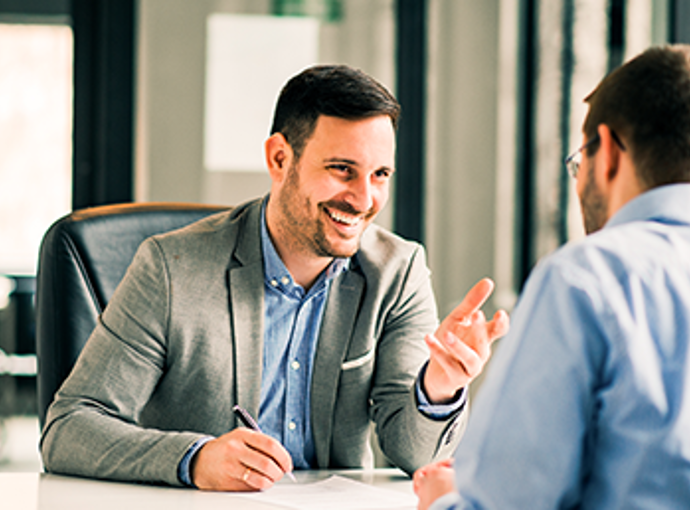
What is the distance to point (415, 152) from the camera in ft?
10.8

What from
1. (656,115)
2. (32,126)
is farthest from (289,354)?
(32,126)

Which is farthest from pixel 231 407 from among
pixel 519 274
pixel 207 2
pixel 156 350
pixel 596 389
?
pixel 207 2

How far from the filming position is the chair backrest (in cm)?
147

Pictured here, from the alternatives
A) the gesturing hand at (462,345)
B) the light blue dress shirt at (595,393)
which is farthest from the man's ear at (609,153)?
the gesturing hand at (462,345)

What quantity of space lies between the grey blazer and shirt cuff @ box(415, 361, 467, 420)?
1cm

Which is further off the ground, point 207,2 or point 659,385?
point 207,2

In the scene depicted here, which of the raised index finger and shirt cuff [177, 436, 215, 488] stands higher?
the raised index finger

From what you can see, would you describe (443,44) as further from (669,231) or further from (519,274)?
(669,231)

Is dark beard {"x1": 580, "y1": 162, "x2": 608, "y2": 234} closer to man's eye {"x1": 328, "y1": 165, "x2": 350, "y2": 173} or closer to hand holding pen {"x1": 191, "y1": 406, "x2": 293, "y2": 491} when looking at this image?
hand holding pen {"x1": 191, "y1": 406, "x2": 293, "y2": 491}

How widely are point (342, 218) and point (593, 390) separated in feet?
3.02

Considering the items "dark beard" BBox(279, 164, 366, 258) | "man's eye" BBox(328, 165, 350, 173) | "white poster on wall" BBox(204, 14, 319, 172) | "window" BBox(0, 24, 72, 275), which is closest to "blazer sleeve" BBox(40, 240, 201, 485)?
"dark beard" BBox(279, 164, 366, 258)

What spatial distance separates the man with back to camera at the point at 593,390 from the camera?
561 millimetres

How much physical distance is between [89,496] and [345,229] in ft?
2.22

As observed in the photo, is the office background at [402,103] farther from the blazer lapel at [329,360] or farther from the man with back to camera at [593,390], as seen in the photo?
the man with back to camera at [593,390]
